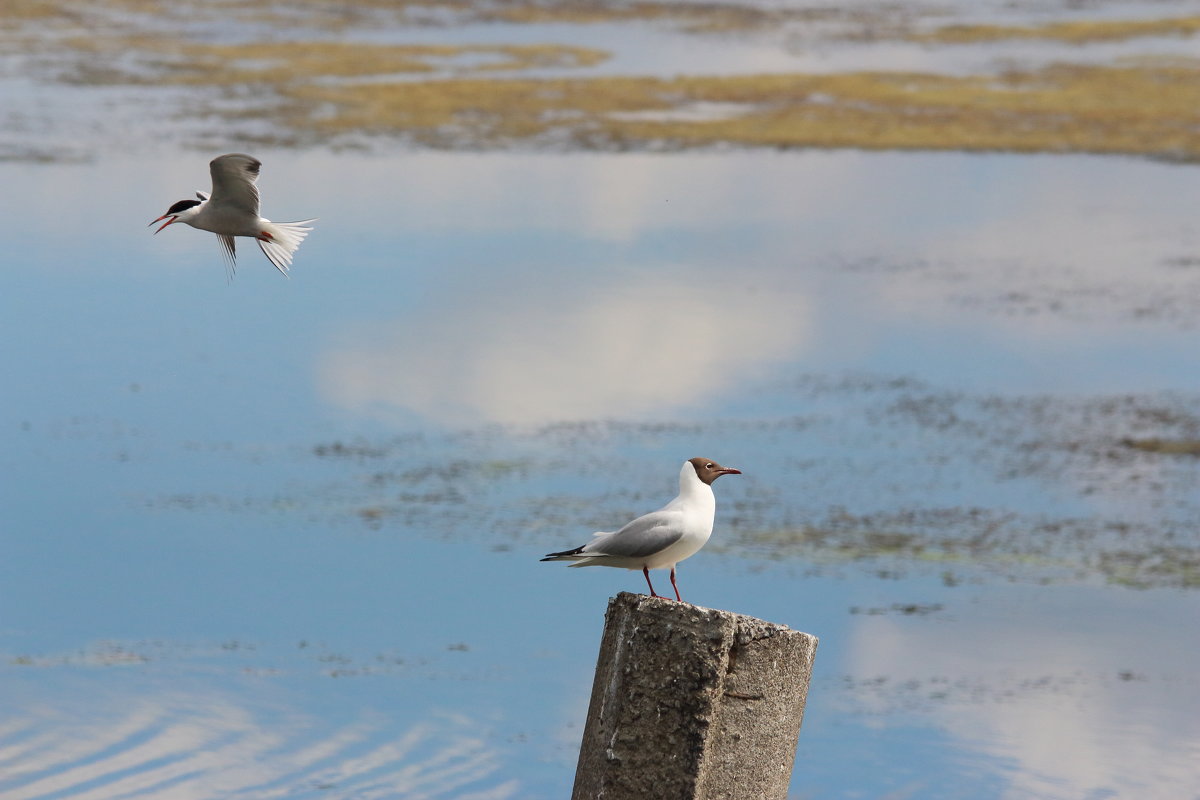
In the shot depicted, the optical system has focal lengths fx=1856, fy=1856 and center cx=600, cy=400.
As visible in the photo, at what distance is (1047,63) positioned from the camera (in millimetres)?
35531

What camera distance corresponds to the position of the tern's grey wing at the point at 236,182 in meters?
8.35

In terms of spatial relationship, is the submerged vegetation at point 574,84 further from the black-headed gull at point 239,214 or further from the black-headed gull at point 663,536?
the black-headed gull at point 663,536

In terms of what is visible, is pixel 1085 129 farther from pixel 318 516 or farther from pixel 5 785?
pixel 5 785

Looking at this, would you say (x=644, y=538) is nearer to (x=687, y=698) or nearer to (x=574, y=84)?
(x=687, y=698)

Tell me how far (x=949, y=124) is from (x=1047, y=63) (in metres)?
5.94

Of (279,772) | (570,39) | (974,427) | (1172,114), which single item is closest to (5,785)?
(279,772)

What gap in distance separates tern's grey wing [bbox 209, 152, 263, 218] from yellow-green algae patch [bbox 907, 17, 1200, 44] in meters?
30.6

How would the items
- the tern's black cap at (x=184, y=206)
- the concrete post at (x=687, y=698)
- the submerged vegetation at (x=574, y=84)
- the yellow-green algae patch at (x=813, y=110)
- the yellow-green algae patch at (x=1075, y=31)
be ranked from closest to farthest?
1. the concrete post at (x=687, y=698)
2. the tern's black cap at (x=184, y=206)
3. the yellow-green algae patch at (x=813, y=110)
4. the submerged vegetation at (x=574, y=84)
5. the yellow-green algae patch at (x=1075, y=31)

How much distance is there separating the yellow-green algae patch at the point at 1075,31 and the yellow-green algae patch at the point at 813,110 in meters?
3.17

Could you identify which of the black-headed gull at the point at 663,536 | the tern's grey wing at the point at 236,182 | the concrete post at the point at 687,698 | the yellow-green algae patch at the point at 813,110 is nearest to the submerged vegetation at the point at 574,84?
the yellow-green algae patch at the point at 813,110

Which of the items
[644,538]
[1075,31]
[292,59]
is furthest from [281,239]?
[1075,31]

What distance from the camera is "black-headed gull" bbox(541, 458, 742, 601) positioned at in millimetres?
7047

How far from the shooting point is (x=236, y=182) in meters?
8.48

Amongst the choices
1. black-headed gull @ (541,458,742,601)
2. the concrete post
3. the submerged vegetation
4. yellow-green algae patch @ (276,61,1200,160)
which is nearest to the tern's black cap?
black-headed gull @ (541,458,742,601)
